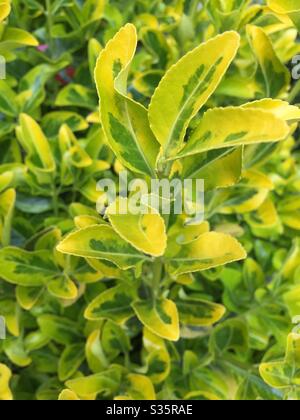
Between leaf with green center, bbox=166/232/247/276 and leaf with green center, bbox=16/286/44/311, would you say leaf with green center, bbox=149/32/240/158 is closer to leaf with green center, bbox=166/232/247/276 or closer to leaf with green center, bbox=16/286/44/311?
leaf with green center, bbox=166/232/247/276

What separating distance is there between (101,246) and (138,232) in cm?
7

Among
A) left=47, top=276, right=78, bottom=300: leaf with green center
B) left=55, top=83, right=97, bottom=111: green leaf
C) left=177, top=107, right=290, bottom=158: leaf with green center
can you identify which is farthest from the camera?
left=55, top=83, right=97, bottom=111: green leaf

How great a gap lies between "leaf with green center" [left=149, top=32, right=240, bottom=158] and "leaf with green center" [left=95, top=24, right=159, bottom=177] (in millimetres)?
33

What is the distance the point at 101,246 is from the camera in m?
0.63

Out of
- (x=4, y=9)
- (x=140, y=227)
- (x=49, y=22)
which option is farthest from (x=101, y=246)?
(x=49, y=22)

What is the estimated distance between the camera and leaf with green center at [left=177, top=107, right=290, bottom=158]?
1.50ft

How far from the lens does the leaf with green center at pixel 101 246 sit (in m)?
0.60

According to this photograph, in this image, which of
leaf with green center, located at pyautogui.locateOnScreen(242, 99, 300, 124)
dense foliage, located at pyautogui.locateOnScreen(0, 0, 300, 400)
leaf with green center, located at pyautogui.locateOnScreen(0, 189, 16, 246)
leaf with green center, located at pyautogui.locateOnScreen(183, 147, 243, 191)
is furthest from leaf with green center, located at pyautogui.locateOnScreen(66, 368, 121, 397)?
leaf with green center, located at pyautogui.locateOnScreen(242, 99, 300, 124)

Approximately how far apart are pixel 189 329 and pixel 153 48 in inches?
17.0

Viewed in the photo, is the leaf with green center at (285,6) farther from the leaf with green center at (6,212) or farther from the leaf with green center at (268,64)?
the leaf with green center at (6,212)

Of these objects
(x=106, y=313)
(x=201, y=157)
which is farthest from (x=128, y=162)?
(x=106, y=313)

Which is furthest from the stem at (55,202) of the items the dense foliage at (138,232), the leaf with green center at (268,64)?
the leaf with green center at (268,64)

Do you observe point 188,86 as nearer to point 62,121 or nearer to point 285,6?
point 285,6

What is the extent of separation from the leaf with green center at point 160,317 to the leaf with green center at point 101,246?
0.09m
